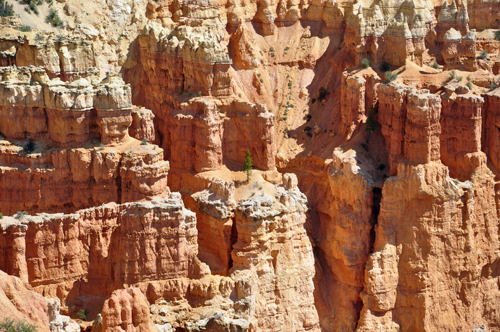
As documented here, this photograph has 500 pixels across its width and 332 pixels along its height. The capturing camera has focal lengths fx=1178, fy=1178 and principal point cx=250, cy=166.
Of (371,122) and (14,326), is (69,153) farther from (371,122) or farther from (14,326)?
(371,122)

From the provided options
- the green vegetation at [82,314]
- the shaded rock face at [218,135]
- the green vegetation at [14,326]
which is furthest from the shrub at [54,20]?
the green vegetation at [14,326]

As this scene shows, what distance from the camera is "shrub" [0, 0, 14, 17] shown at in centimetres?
8754

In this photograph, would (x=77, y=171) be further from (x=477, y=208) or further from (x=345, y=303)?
(x=477, y=208)

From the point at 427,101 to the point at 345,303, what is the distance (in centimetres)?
1445

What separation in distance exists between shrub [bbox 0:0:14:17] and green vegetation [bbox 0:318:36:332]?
43.7m

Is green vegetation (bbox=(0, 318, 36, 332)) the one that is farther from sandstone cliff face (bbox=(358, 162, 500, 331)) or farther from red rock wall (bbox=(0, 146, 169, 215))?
sandstone cliff face (bbox=(358, 162, 500, 331))

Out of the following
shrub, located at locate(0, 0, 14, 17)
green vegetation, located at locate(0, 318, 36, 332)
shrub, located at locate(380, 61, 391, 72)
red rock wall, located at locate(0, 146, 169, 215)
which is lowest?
green vegetation, located at locate(0, 318, 36, 332)

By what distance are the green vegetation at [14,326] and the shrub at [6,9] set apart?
43724 mm

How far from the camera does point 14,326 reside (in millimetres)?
47562

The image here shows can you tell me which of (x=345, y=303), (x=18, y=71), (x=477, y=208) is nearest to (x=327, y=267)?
(x=345, y=303)

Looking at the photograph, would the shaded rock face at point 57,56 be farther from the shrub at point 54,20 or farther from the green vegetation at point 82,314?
the shrub at point 54,20

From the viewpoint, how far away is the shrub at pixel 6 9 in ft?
287

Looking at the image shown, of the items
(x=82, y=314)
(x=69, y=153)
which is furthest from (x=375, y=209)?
(x=82, y=314)

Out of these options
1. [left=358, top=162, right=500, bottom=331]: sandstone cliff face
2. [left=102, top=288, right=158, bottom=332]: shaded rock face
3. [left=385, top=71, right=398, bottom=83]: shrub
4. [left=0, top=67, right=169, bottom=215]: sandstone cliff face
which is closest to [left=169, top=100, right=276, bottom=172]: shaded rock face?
[left=385, top=71, right=398, bottom=83]: shrub
